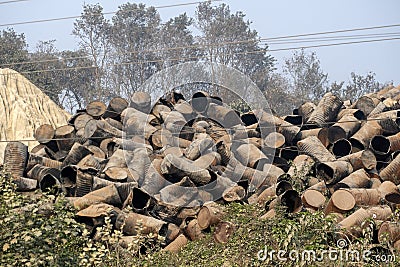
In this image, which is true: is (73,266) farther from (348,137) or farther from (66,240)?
(348,137)

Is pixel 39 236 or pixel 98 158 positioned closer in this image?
pixel 39 236

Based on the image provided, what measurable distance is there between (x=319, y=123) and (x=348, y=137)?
825 millimetres

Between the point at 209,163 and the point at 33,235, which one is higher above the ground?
the point at 33,235

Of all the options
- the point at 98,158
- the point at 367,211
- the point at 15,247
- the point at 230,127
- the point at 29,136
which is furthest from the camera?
the point at 29,136

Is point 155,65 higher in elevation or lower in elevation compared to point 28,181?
higher

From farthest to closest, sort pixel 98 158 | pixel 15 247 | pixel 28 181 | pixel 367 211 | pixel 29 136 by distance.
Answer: pixel 29 136 → pixel 98 158 → pixel 28 181 → pixel 367 211 → pixel 15 247

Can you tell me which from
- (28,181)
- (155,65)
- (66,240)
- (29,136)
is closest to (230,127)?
(28,181)

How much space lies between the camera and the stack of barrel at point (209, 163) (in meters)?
10.6

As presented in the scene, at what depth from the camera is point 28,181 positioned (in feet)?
39.4

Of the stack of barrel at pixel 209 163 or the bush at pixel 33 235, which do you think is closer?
the bush at pixel 33 235

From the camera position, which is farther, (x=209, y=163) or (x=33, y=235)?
(x=209, y=163)

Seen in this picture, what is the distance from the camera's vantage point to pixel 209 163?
12.1 m

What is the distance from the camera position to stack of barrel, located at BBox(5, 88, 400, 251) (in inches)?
416

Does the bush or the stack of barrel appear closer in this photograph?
the bush
